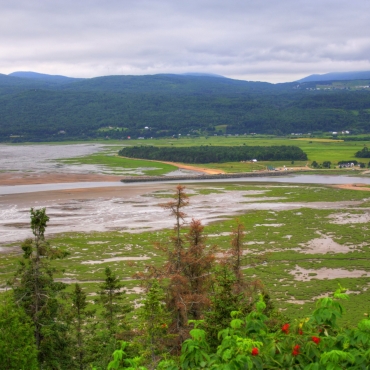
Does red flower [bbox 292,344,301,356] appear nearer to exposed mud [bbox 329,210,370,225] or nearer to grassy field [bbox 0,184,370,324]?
grassy field [bbox 0,184,370,324]

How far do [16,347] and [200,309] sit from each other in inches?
248

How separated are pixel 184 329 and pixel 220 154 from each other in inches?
4128

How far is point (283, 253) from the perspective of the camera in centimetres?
4084

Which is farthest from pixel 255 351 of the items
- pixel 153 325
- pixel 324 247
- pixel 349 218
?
pixel 349 218

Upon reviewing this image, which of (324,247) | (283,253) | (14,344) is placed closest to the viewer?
(14,344)

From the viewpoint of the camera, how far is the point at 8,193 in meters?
74.6

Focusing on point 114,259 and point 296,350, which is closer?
point 296,350

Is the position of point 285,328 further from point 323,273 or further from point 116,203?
point 116,203

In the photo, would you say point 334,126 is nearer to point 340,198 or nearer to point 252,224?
point 340,198

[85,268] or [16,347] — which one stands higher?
[16,347]

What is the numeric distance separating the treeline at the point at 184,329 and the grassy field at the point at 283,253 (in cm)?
626

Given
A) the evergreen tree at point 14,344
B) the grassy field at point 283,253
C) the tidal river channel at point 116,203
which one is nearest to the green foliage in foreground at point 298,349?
the evergreen tree at point 14,344

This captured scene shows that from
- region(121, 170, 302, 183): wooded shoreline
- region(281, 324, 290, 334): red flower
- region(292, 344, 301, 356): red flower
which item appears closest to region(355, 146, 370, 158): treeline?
region(121, 170, 302, 183): wooded shoreline

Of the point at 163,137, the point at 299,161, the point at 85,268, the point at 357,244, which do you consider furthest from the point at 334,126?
the point at 85,268
